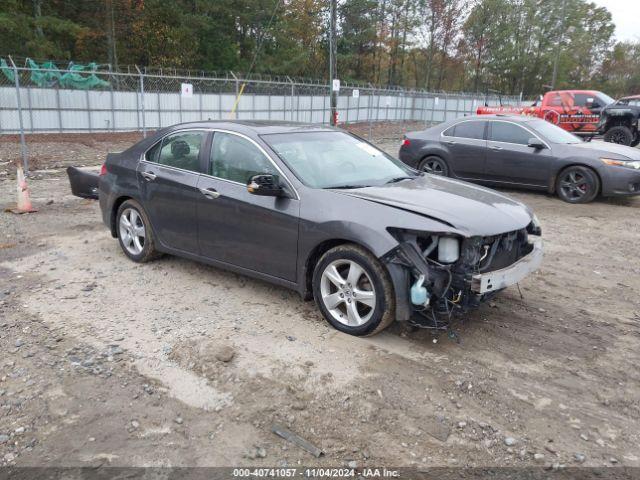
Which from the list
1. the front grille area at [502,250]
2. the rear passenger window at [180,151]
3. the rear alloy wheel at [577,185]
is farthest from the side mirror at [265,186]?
the rear alloy wheel at [577,185]

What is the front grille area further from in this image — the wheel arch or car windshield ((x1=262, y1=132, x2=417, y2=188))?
car windshield ((x1=262, y1=132, x2=417, y2=188))

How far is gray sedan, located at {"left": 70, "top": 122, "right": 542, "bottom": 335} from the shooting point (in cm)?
396

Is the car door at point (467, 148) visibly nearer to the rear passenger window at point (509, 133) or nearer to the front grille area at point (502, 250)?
the rear passenger window at point (509, 133)

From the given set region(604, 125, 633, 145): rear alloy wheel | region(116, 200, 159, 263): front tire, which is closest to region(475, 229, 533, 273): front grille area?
region(116, 200, 159, 263): front tire

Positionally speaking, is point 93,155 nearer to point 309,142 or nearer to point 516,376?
point 309,142

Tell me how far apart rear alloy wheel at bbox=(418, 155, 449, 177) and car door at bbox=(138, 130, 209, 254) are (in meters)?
6.67

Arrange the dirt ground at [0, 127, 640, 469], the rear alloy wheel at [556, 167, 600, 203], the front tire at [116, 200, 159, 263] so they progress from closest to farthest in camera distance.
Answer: the dirt ground at [0, 127, 640, 469], the front tire at [116, 200, 159, 263], the rear alloy wheel at [556, 167, 600, 203]

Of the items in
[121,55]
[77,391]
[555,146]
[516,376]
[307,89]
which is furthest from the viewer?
[121,55]

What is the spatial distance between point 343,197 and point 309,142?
1.02 metres

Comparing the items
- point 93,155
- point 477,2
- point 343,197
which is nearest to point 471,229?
point 343,197

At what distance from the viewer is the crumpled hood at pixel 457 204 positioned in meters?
4.03

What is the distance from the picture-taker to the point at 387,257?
3.94 m

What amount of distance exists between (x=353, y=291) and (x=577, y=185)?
7.14 m

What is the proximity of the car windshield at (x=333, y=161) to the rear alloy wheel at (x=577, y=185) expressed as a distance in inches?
215
